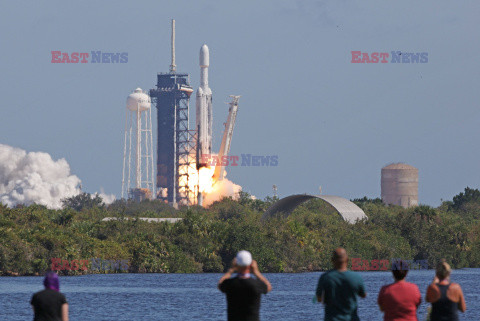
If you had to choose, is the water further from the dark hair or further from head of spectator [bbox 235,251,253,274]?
head of spectator [bbox 235,251,253,274]

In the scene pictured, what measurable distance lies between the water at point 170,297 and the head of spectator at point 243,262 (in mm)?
42717

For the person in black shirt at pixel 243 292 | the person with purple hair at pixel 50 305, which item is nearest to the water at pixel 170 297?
the person with purple hair at pixel 50 305

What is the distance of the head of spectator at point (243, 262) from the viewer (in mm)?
17156

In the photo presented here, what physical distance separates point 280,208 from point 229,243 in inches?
1744

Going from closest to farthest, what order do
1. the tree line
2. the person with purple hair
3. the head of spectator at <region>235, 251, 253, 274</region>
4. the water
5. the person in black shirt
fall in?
the head of spectator at <region>235, 251, 253, 274</region> → the person in black shirt → the person with purple hair → the water → the tree line

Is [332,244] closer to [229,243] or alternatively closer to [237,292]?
[229,243]

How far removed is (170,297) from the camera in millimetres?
76125

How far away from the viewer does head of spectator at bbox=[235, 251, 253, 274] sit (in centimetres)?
1716

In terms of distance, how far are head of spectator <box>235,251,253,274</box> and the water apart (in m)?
42.7

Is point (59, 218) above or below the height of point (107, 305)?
above

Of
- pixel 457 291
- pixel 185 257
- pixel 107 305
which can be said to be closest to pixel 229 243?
pixel 185 257

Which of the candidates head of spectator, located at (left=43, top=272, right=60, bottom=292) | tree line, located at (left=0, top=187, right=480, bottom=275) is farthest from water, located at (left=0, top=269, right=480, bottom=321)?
head of spectator, located at (left=43, top=272, right=60, bottom=292)

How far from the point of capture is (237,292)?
17750 mm

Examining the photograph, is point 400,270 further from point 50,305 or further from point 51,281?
point 50,305
